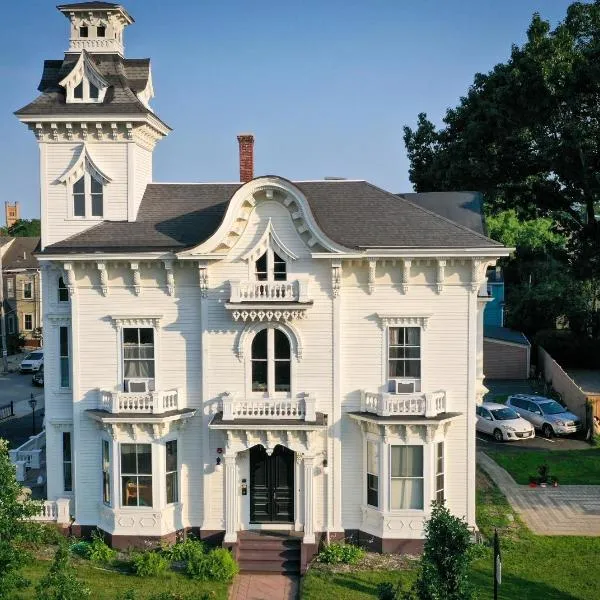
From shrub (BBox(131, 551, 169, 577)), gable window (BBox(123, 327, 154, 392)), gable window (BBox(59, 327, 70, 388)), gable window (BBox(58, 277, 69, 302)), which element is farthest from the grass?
gable window (BBox(58, 277, 69, 302))

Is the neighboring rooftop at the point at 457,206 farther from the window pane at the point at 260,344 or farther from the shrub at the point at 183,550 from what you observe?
the shrub at the point at 183,550

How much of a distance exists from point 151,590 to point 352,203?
12017mm

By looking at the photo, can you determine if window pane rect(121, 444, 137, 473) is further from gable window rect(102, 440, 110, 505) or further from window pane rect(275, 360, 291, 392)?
window pane rect(275, 360, 291, 392)

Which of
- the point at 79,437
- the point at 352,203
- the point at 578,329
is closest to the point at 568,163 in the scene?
the point at 578,329

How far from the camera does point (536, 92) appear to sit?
138 ft

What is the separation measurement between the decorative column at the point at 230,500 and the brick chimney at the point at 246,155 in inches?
353

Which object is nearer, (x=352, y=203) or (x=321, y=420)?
(x=321, y=420)

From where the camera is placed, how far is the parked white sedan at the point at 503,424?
3462cm

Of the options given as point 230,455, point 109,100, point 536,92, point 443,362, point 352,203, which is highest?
point 536,92

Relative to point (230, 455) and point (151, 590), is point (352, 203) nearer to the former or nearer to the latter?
point (230, 455)

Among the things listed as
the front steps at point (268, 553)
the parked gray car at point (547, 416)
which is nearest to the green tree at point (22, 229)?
the parked gray car at point (547, 416)

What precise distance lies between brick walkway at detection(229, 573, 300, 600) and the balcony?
6.90 m

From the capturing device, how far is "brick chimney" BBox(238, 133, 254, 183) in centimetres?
2506

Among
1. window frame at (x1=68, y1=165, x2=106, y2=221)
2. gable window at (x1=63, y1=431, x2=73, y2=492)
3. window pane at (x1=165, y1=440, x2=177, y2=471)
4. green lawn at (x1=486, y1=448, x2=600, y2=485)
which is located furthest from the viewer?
green lawn at (x1=486, y1=448, x2=600, y2=485)
